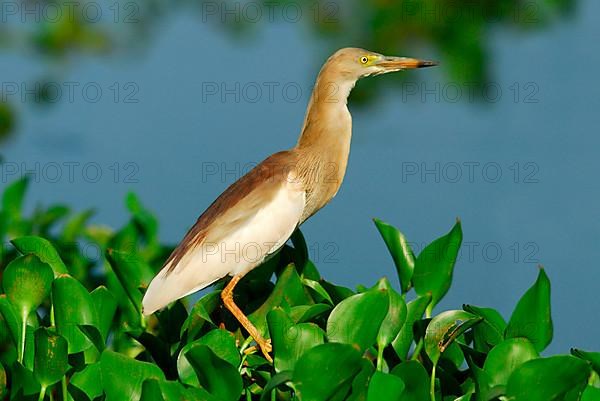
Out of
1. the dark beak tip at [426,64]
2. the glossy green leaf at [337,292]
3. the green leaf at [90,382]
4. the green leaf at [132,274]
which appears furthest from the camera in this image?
the dark beak tip at [426,64]

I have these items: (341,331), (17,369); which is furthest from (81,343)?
(341,331)

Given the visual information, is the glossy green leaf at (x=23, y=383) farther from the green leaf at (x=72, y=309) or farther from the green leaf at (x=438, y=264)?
the green leaf at (x=438, y=264)

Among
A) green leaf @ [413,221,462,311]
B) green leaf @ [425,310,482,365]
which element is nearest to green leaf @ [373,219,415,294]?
green leaf @ [413,221,462,311]

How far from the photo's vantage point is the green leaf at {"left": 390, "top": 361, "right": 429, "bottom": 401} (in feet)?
5.32

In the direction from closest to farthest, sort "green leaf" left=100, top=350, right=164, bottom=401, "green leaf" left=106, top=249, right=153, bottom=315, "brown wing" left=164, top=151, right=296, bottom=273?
"green leaf" left=100, top=350, right=164, bottom=401
"green leaf" left=106, top=249, right=153, bottom=315
"brown wing" left=164, top=151, right=296, bottom=273

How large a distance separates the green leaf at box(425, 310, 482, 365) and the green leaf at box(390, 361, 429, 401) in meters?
0.18

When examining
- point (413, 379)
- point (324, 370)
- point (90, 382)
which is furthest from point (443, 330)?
point (90, 382)

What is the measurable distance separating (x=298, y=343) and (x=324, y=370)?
14 centimetres

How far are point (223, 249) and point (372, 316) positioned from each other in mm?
1019

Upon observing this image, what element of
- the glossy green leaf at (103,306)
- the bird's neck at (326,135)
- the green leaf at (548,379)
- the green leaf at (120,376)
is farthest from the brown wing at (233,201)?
the green leaf at (548,379)

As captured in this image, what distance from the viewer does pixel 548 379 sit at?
1.57 m

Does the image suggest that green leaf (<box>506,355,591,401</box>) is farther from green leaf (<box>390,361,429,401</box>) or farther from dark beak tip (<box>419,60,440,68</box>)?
dark beak tip (<box>419,60,440,68</box>)

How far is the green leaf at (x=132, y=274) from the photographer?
228 centimetres

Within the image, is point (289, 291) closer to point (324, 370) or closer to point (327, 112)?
point (324, 370)
